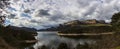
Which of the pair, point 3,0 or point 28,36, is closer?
point 3,0

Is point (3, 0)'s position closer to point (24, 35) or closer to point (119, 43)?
point (119, 43)

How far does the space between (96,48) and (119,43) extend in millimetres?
6204

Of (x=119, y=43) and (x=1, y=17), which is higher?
(x=1, y=17)

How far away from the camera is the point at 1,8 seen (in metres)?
37.7

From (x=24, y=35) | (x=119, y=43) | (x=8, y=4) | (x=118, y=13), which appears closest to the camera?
(x=8, y=4)

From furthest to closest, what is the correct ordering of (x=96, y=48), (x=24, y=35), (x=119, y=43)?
(x=24, y=35) → (x=96, y=48) → (x=119, y=43)

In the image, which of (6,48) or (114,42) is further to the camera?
(114,42)

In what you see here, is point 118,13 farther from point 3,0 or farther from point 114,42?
point 3,0

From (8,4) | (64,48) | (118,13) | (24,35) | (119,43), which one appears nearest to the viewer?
(8,4)

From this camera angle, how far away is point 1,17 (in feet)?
138

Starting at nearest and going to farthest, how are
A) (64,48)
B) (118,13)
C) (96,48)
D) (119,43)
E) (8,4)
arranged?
(8,4) → (119,43) → (96,48) → (64,48) → (118,13)

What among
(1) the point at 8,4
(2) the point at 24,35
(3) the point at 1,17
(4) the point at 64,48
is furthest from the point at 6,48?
(2) the point at 24,35

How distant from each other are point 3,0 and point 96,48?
17619mm

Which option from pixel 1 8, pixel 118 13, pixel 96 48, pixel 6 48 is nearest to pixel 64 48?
pixel 96 48
